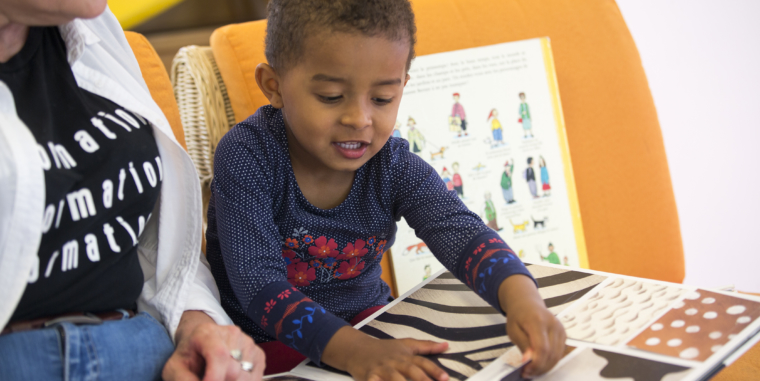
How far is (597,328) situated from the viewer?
0.65 metres

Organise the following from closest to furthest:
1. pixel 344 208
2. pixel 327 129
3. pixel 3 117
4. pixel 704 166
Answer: pixel 3 117 → pixel 327 129 → pixel 344 208 → pixel 704 166

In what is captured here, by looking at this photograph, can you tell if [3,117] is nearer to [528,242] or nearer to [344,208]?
[344,208]

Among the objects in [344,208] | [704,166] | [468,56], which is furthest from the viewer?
[704,166]

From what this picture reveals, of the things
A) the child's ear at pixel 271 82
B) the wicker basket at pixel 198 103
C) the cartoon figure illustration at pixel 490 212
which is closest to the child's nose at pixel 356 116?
the child's ear at pixel 271 82

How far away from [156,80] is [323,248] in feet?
1.58

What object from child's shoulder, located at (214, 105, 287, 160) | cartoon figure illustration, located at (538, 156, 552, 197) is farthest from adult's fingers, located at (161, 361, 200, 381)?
cartoon figure illustration, located at (538, 156, 552, 197)

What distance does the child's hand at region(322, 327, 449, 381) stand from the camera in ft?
1.98

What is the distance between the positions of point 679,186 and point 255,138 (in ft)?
5.02

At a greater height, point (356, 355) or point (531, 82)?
point (531, 82)

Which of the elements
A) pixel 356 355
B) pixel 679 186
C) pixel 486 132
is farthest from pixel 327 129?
pixel 679 186

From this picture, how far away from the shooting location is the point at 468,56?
1.30 metres

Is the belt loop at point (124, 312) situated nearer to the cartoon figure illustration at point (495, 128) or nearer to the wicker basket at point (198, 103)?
the wicker basket at point (198, 103)

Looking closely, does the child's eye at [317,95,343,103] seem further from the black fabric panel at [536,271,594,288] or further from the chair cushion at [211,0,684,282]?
the chair cushion at [211,0,684,282]

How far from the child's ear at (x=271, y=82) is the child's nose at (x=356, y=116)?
0.15m
